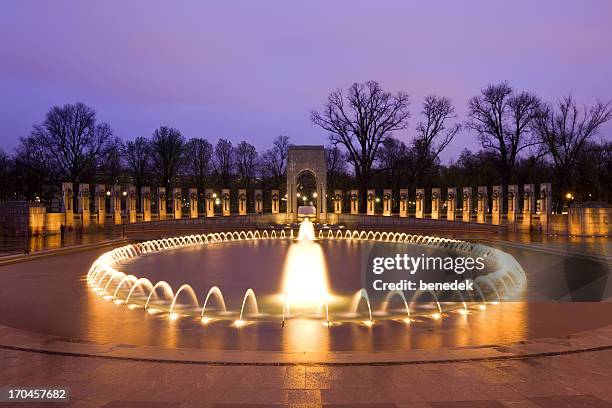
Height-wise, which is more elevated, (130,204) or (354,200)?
(354,200)

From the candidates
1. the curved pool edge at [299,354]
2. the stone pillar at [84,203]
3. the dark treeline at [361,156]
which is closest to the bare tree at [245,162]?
the dark treeline at [361,156]

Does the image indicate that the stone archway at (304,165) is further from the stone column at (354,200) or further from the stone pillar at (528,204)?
the stone pillar at (528,204)

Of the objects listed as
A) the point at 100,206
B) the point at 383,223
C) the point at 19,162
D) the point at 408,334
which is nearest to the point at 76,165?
the point at 19,162

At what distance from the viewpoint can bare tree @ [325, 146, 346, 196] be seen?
258 feet

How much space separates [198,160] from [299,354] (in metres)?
69.9

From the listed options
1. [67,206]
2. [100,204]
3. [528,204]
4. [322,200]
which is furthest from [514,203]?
[67,206]

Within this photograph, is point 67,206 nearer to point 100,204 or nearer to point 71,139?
point 100,204

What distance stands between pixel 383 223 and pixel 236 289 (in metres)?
36.0

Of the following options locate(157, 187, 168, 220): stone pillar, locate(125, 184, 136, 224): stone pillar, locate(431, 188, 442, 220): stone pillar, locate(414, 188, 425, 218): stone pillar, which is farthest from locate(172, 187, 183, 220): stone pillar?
locate(431, 188, 442, 220): stone pillar

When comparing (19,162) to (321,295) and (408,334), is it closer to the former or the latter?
(321,295)

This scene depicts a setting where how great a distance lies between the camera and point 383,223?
4847 cm

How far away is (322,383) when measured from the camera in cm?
648

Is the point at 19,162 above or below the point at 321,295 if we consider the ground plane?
above

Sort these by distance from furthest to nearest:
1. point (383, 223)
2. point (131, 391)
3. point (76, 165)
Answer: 1. point (76, 165)
2. point (383, 223)
3. point (131, 391)
